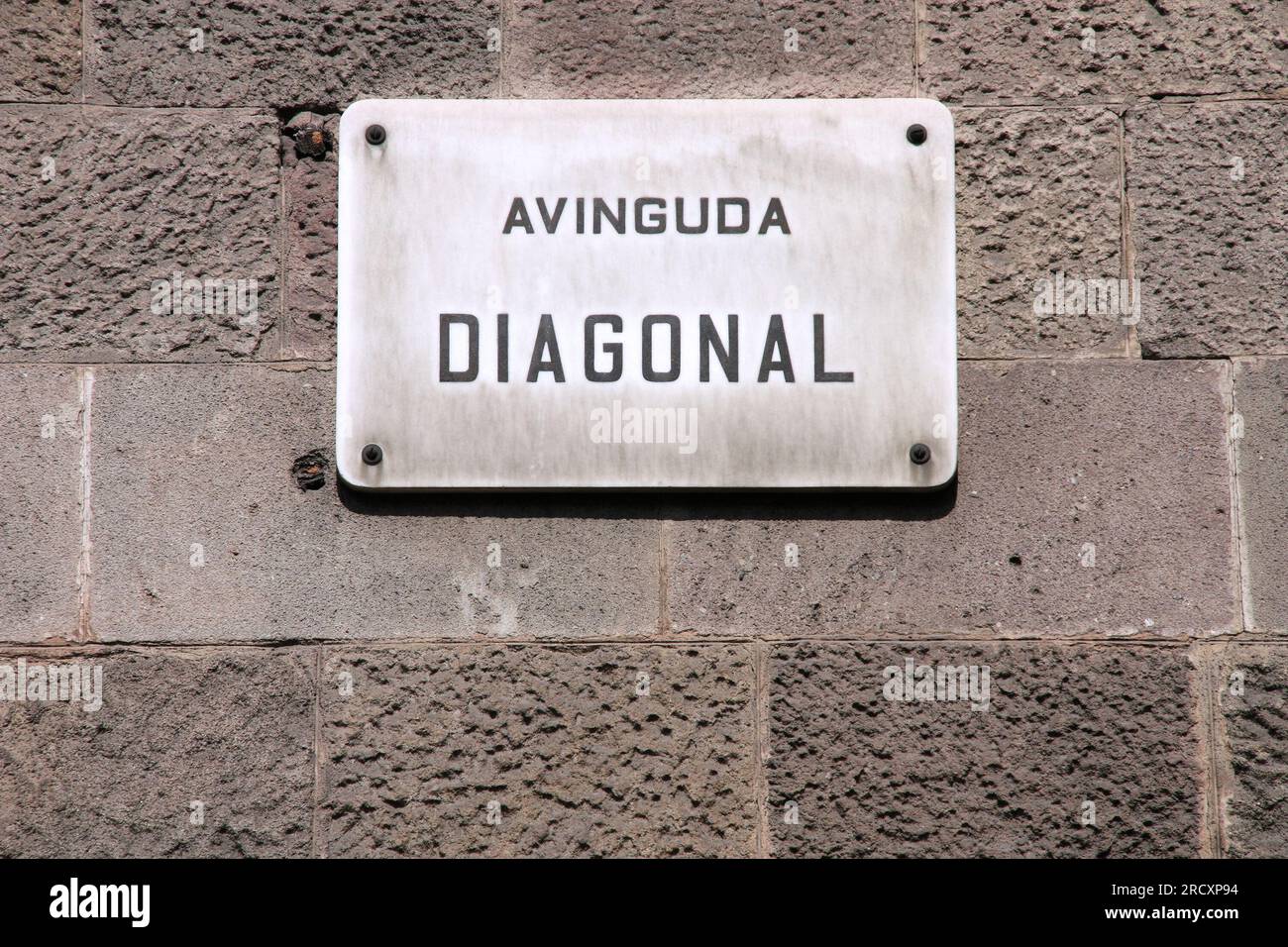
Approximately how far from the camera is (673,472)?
2176mm

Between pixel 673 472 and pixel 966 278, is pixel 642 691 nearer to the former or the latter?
pixel 673 472

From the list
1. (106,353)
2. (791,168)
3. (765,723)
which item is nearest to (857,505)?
(765,723)

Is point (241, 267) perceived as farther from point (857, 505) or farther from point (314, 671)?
point (857, 505)

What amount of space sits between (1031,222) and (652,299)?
70 centimetres

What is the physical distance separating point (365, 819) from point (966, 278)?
1.41 metres

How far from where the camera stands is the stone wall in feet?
7.04

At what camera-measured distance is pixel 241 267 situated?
2.26 m

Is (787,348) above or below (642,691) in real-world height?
above

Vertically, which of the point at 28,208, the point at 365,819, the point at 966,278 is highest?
the point at 28,208

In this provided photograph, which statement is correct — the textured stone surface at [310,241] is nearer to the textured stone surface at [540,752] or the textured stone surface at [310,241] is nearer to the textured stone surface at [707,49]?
the textured stone surface at [707,49]

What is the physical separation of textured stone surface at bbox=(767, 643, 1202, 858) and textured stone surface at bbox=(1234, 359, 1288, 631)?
0.59ft

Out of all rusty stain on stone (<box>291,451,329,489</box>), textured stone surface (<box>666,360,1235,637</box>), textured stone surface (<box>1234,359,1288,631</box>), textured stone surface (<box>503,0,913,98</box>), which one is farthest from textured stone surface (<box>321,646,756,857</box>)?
textured stone surface (<box>503,0,913,98</box>)

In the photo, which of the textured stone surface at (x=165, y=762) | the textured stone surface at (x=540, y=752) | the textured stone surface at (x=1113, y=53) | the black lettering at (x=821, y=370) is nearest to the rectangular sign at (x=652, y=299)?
the black lettering at (x=821, y=370)

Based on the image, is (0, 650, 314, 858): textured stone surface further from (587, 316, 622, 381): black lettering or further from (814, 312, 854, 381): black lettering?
(814, 312, 854, 381): black lettering
